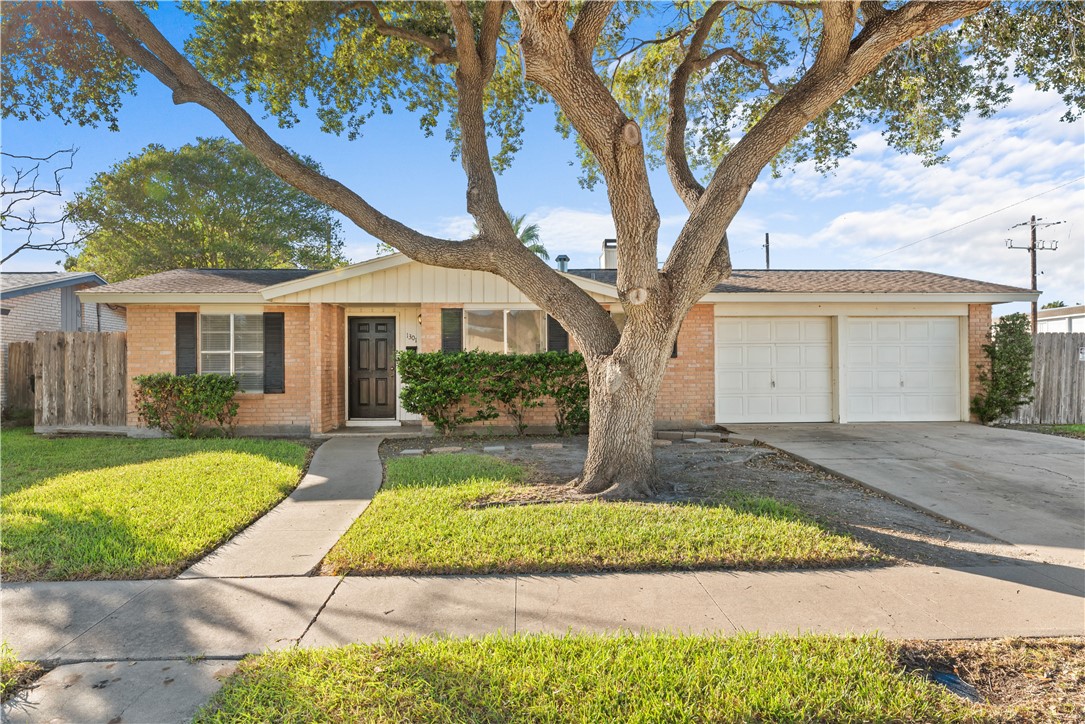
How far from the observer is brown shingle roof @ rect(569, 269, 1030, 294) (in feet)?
34.8

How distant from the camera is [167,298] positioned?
386 inches

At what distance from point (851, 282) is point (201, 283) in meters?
13.9

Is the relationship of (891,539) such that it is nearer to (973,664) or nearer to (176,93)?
(973,664)

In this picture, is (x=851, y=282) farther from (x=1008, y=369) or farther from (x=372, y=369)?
(x=372, y=369)

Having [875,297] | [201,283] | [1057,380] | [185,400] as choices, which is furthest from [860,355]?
[201,283]

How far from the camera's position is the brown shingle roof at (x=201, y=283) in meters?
9.91

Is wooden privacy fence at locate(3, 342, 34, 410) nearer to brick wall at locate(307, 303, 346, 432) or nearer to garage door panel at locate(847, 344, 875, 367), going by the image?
brick wall at locate(307, 303, 346, 432)

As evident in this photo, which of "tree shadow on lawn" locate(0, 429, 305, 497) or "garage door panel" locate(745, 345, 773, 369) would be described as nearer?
"tree shadow on lawn" locate(0, 429, 305, 497)

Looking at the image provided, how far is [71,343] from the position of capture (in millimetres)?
10367

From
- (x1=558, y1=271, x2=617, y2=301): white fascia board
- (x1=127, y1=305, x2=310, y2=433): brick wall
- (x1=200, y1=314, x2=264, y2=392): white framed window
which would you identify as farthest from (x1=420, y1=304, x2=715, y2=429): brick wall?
(x1=200, y1=314, x2=264, y2=392): white framed window

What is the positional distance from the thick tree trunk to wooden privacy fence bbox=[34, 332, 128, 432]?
1001 centimetres

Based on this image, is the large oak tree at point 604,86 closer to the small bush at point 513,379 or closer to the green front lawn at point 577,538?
the green front lawn at point 577,538

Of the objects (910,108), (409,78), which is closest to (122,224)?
(409,78)

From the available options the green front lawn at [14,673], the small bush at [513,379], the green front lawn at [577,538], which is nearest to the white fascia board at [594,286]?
the small bush at [513,379]
